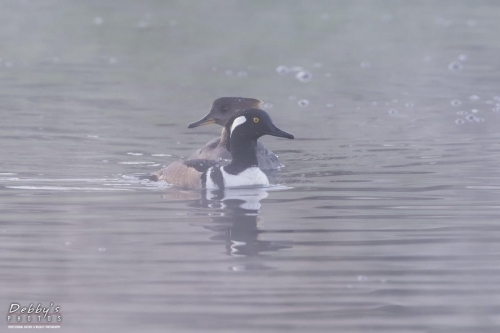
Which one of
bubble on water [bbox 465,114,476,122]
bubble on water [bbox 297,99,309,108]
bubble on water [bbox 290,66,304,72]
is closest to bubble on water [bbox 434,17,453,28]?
bubble on water [bbox 290,66,304,72]

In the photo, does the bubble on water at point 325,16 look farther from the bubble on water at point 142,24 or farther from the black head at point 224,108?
the black head at point 224,108

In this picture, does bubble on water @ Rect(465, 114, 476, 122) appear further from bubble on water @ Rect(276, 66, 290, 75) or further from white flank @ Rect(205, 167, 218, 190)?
bubble on water @ Rect(276, 66, 290, 75)

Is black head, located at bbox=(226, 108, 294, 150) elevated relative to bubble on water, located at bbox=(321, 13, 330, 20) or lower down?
lower down

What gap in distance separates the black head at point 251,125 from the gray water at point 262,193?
1.83 ft

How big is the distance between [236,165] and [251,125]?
46 cm

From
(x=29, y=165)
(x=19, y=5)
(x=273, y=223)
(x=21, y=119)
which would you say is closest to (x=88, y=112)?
(x=21, y=119)

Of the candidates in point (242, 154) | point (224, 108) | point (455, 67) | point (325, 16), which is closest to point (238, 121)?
point (242, 154)

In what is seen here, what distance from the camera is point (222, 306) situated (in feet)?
22.3

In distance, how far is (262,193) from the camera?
11.1 m

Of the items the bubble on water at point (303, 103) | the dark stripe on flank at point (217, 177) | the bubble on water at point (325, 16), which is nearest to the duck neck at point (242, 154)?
the dark stripe on flank at point (217, 177)

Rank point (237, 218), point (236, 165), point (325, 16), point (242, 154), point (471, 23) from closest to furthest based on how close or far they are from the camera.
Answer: point (237, 218)
point (236, 165)
point (242, 154)
point (325, 16)
point (471, 23)

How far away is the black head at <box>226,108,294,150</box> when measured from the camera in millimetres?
11719

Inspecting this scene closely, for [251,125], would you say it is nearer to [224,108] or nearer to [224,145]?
[224,145]

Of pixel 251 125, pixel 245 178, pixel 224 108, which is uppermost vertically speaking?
pixel 224 108
